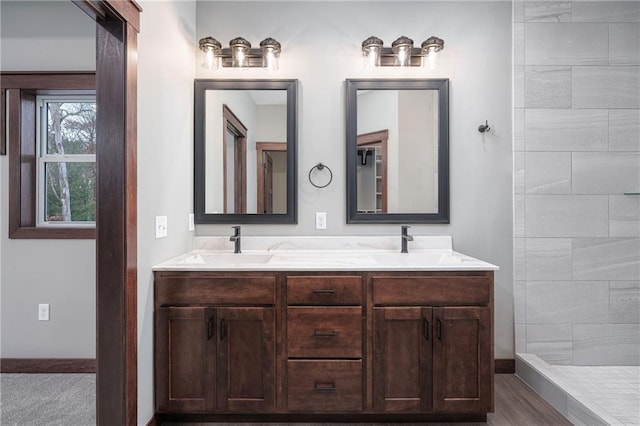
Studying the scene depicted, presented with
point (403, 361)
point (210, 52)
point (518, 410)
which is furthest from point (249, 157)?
point (518, 410)

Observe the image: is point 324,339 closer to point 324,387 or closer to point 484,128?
point 324,387

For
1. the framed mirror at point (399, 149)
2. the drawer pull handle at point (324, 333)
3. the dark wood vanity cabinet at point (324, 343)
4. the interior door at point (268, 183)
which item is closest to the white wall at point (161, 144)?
the dark wood vanity cabinet at point (324, 343)

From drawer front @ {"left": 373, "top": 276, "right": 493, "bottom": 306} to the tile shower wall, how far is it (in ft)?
2.73

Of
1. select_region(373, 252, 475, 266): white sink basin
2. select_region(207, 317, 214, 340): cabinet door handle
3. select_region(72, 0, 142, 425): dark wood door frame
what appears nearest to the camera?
select_region(72, 0, 142, 425): dark wood door frame

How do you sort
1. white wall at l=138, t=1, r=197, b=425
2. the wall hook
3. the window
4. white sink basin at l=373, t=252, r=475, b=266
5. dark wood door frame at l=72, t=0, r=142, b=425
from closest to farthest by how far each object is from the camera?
dark wood door frame at l=72, t=0, r=142, b=425
white wall at l=138, t=1, r=197, b=425
white sink basin at l=373, t=252, r=475, b=266
the wall hook
the window

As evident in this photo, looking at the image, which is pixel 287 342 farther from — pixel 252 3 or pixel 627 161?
pixel 627 161

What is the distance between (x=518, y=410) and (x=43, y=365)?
3.15 m

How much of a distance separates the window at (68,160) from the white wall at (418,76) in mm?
993

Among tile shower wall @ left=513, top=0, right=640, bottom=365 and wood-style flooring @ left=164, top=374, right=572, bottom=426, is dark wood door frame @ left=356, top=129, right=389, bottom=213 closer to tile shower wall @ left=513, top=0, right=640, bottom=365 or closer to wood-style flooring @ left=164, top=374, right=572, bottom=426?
tile shower wall @ left=513, top=0, right=640, bottom=365

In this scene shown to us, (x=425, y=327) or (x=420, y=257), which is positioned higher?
(x=420, y=257)

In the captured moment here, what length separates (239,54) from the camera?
242 centimetres

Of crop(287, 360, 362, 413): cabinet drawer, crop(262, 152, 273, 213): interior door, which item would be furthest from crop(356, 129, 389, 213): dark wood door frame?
A: crop(287, 360, 362, 413): cabinet drawer

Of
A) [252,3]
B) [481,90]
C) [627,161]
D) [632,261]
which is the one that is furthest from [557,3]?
[252,3]

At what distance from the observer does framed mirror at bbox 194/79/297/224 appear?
2477 millimetres
